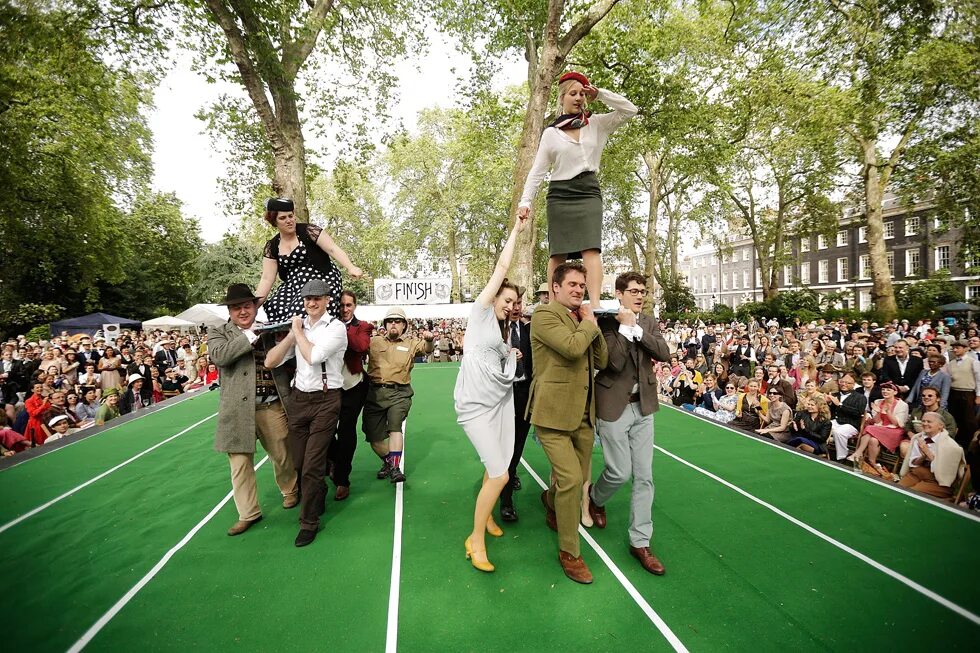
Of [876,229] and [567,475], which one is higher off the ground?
[876,229]

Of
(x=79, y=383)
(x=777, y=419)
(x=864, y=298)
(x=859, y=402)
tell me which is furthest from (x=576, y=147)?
(x=864, y=298)

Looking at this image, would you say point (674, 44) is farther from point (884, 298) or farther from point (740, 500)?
point (740, 500)

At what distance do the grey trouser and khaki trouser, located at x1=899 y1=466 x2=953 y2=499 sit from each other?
399 cm

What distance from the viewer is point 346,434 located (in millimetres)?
4805

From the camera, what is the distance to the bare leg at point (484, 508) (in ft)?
11.2

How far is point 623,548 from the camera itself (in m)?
3.78

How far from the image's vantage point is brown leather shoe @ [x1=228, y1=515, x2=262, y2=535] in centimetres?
409

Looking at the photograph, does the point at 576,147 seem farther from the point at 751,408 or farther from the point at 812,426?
the point at 751,408

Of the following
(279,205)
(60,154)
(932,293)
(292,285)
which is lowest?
(932,293)

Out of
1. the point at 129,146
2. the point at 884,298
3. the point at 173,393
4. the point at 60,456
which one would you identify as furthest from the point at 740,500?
the point at 129,146

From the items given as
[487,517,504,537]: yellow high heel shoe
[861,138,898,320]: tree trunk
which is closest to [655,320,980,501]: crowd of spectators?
[487,517,504,537]: yellow high heel shoe

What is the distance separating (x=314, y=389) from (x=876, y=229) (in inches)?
1036

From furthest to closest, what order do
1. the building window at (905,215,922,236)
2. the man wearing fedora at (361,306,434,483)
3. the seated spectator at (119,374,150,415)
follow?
the building window at (905,215,922,236)
the seated spectator at (119,374,150,415)
the man wearing fedora at (361,306,434,483)

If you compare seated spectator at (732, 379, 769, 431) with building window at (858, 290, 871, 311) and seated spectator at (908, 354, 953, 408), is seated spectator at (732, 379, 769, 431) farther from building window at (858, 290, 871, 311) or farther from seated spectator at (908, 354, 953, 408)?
building window at (858, 290, 871, 311)
